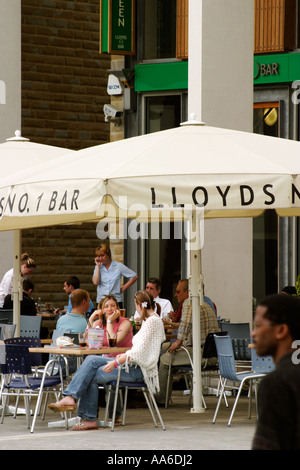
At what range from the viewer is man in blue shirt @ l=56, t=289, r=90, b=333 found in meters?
10.4

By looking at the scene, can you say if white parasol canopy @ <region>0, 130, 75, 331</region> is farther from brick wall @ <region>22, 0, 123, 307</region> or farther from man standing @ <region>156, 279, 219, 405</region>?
brick wall @ <region>22, 0, 123, 307</region>

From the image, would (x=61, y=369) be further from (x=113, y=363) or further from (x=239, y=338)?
(x=239, y=338)

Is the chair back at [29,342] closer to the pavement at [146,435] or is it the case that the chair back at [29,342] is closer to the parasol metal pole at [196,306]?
the pavement at [146,435]

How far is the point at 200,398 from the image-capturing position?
10.4 m

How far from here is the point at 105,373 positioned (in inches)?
369

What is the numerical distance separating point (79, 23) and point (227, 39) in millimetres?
7869

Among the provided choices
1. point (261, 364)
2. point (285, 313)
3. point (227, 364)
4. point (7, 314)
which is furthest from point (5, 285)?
point (285, 313)

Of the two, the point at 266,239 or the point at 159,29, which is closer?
the point at 266,239

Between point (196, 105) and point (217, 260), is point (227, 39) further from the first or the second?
point (217, 260)

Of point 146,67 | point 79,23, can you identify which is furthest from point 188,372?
point 79,23

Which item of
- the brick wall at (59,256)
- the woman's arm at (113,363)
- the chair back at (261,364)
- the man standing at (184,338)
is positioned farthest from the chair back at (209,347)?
the brick wall at (59,256)

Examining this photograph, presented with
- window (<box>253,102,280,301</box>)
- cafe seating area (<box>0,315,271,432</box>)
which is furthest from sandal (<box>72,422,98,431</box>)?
window (<box>253,102,280,301</box>)

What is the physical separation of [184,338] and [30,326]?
2241mm

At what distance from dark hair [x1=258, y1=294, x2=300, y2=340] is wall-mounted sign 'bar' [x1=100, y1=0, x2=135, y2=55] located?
14798mm
